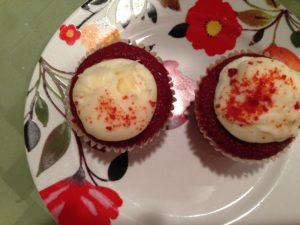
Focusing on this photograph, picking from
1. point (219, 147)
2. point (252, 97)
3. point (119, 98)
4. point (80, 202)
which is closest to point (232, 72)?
point (252, 97)

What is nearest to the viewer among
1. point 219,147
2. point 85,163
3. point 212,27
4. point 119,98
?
point 119,98

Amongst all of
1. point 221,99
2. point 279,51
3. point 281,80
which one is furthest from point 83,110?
point 279,51

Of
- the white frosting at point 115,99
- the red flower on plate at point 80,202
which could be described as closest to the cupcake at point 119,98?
the white frosting at point 115,99

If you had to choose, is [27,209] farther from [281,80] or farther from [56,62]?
[281,80]

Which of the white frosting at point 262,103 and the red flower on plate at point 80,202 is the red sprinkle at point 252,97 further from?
the red flower on plate at point 80,202

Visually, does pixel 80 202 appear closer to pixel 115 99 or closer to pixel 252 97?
pixel 115 99

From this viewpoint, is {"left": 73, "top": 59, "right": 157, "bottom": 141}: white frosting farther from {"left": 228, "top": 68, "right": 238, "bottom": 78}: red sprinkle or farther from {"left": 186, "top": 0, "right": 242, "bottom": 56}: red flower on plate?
{"left": 186, "top": 0, "right": 242, "bottom": 56}: red flower on plate
